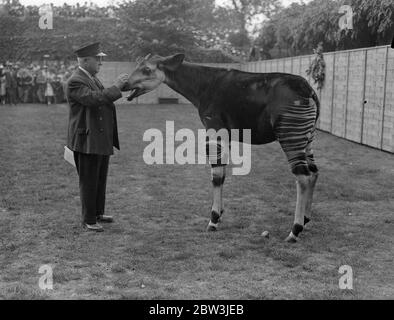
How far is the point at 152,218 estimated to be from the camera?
774 centimetres

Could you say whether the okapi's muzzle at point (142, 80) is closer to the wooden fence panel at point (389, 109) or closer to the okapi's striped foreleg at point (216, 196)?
the okapi's striped foreleg at point (216, 196)

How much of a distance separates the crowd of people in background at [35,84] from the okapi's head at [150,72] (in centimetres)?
2443

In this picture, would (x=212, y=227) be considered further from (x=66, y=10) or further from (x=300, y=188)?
Answer: (x=66, y=10)

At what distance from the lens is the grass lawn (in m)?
5.14

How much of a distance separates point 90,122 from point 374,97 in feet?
32.9

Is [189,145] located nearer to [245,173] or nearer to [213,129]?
[245,173]

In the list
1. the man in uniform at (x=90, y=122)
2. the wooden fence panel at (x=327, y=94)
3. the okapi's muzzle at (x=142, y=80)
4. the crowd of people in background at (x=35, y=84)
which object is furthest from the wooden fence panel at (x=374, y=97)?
the crowd of people in background at (x=35, y=84)

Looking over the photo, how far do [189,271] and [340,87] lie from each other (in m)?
13.1

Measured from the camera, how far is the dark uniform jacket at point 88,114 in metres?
6.70

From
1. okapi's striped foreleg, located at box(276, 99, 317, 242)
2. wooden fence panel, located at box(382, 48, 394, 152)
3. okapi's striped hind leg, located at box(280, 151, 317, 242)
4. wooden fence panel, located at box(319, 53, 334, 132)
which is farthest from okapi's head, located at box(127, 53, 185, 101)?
wooden fence panel, located at box(319, 53, 334, 132)

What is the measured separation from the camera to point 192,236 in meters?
6.83

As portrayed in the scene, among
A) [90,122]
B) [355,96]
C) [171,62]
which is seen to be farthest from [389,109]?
[90,122]

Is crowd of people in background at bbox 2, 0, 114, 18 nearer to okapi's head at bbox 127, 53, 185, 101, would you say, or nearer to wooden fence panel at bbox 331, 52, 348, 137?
wooden fence panel at bbox 331, 52, 348, 137
